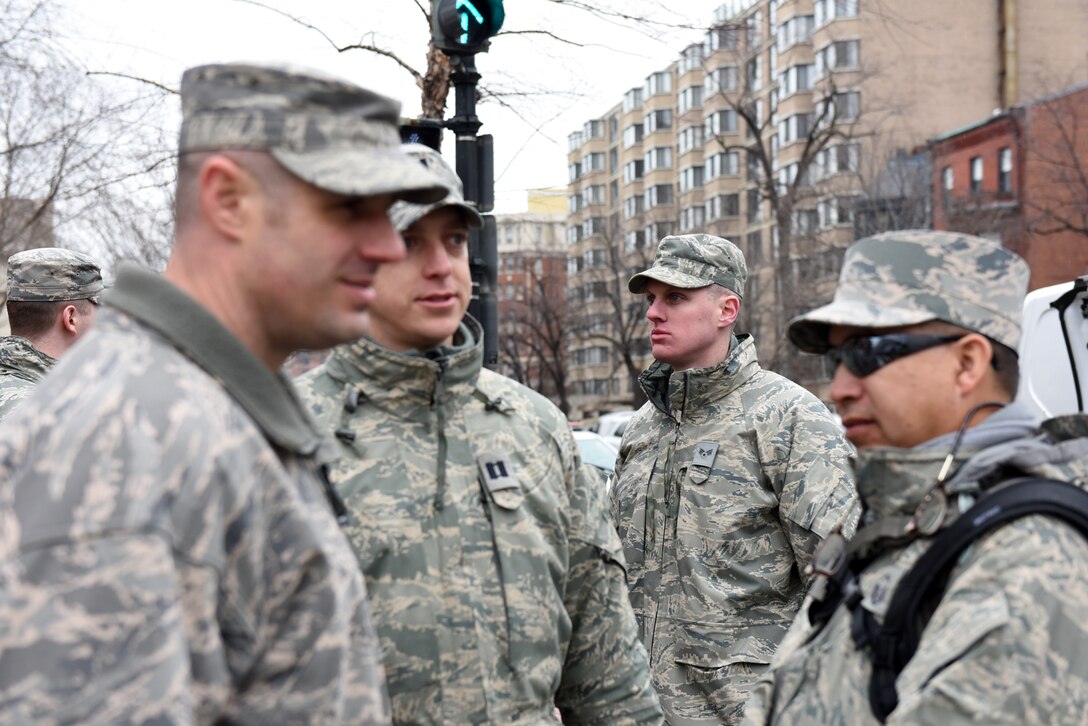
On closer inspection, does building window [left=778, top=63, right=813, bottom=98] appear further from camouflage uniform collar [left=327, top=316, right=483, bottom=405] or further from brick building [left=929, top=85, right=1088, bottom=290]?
camouflage uniform collar [left=327, top=316, right=483, bottom=405]

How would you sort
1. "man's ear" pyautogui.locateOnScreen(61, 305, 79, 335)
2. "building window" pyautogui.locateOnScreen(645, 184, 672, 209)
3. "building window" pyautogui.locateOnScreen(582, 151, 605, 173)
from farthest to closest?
"building window" pyautogui.locateOnScreen(582, 151, 605, 173) → "building window" pyautogui.locateOnScreen(645, 184, 672, 209) → "man's ear" pyautogui.locateOnScreen(61, 305, 79, 335)

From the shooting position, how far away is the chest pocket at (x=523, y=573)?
329 cm

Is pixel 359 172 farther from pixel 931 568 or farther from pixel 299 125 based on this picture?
pixel 931 568

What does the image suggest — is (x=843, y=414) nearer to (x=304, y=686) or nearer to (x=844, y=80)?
(x=304, y=686)

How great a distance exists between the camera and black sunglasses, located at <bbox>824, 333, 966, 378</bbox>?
10.3ft

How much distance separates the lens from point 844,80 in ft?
210

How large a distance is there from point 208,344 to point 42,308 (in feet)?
16.8

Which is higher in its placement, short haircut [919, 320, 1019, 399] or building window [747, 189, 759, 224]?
building window [747, 189, 759, 224]

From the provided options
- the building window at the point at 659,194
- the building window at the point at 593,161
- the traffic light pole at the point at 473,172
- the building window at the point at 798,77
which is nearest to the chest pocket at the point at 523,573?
the traffic light pole at the point at 473,172

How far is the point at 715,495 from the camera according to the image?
5574 millimetres

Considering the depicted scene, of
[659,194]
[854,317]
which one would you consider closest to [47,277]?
[854,317]

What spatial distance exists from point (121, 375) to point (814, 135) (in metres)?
38.8

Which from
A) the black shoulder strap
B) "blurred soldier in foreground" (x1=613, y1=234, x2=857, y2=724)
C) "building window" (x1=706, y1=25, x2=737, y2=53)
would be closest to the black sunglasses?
the black shoulder strap

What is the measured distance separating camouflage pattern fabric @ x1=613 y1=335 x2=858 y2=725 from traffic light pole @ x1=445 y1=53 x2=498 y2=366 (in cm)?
221
